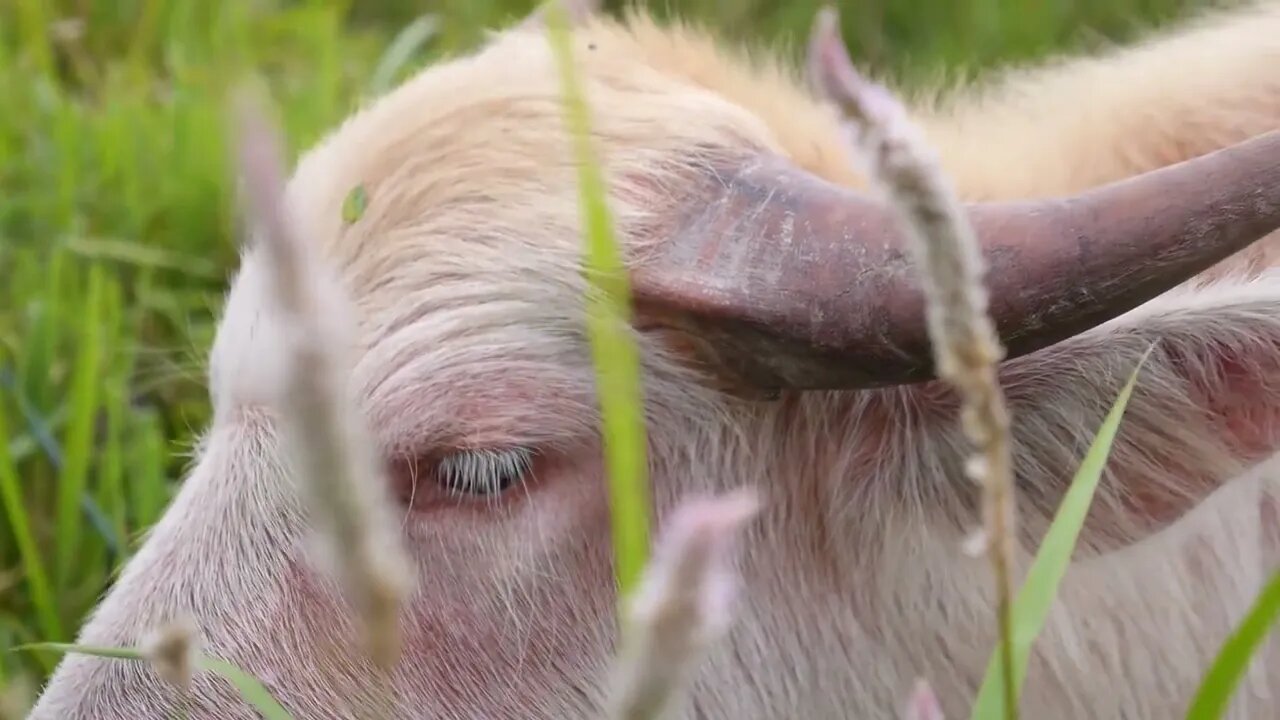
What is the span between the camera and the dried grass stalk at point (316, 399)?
0.68 m

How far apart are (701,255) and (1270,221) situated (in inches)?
24.2

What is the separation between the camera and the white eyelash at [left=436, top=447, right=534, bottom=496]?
1752mm

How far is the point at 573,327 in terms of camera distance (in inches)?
70.6

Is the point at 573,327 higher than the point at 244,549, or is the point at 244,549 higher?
the point at 573,327

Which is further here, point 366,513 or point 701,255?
point 701,255

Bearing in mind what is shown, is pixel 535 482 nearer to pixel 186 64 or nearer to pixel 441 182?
pixel 441 182

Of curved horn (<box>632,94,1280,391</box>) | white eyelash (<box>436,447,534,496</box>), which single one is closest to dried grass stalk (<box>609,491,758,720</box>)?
curved horn (<box>632,94,1280,391</box>)

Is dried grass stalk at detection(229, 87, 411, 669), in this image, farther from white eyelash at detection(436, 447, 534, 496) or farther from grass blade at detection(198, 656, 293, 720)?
white eyelash at detection(436, 447, 534, 496)

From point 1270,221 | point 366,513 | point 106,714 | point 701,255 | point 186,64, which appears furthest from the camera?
point 186,64

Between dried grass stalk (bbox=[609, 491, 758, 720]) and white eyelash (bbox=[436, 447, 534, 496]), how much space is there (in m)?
0.95

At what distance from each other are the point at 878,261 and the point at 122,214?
2772 millimetres

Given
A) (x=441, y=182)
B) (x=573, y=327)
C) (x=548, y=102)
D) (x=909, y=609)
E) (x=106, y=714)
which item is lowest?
(x=106, y=714)

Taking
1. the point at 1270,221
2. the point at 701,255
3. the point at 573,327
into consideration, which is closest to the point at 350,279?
the point at 573,327

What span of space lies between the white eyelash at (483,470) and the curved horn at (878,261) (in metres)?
0.24
